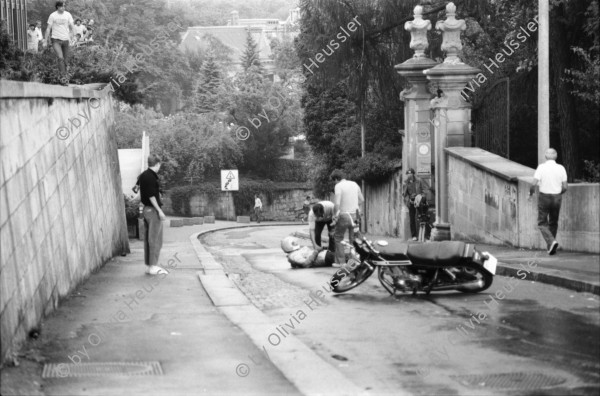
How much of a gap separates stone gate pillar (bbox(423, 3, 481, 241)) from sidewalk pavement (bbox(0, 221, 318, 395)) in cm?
984

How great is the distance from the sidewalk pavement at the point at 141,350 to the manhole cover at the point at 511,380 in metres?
1.34

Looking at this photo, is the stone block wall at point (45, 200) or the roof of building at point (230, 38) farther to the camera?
the roof of building at point (230, 38)

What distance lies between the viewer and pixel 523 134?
80.3ft

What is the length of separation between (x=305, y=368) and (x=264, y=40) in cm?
14586

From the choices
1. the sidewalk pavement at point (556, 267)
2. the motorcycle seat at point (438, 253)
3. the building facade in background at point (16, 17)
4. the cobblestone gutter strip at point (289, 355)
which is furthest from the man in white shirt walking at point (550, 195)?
the building facade in background at point (16, 17)

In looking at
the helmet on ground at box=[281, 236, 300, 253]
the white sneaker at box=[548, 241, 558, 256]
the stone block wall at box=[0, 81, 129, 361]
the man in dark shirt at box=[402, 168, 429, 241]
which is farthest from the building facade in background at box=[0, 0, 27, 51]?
the white sneaker at box=[548, 241, 558, 256]

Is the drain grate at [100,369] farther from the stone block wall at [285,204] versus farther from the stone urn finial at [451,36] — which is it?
the stone block wall at [285,204]

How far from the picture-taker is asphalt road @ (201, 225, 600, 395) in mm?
7742

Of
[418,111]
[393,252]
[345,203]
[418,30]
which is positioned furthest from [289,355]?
[418,30]

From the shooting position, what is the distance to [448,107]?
2161 cm

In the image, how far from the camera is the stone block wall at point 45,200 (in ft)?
27.7

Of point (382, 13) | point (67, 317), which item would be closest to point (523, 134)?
point (382, 13)

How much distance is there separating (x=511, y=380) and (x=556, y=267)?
22.7ft

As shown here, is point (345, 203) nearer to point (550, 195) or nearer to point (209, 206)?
point (550, 195)
